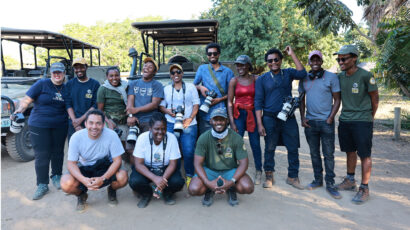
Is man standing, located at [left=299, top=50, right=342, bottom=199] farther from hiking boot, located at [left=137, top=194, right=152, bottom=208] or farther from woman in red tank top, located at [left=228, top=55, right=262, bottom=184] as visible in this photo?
hiking boot, located at [left=137, top=194, right=152, bottom=208]

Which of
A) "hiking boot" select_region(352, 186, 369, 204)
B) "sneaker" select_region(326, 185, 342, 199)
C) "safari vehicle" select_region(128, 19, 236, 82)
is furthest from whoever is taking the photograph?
"safari vehicle" select_region(128, 19, 236, 82)

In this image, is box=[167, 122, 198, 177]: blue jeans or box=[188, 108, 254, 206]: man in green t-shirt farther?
box=[167, 122, 198, 177]: blue jeans

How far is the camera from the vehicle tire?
508cm

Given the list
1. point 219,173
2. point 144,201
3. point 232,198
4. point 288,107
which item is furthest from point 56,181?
point 288,107

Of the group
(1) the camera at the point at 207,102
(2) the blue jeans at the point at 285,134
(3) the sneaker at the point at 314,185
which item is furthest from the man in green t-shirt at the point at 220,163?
(3) the sneaker at the point at 314,185

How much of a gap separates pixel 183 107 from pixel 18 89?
394 centimetres

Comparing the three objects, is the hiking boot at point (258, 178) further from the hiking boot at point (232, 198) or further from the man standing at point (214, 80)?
the man standing at point (214, 80)

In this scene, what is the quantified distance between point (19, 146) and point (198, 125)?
332 centimetres

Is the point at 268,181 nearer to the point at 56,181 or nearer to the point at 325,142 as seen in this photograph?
the point at 325,142

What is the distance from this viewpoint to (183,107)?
13.3 ft

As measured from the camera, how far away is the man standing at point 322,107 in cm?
384

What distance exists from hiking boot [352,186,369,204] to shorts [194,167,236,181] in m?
1.58

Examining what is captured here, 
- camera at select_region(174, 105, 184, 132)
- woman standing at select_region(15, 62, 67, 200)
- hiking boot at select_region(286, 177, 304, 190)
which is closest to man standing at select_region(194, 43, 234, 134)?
camera at select_region(174, 105, 184, 132)

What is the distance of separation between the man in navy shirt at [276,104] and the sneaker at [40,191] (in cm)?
304
